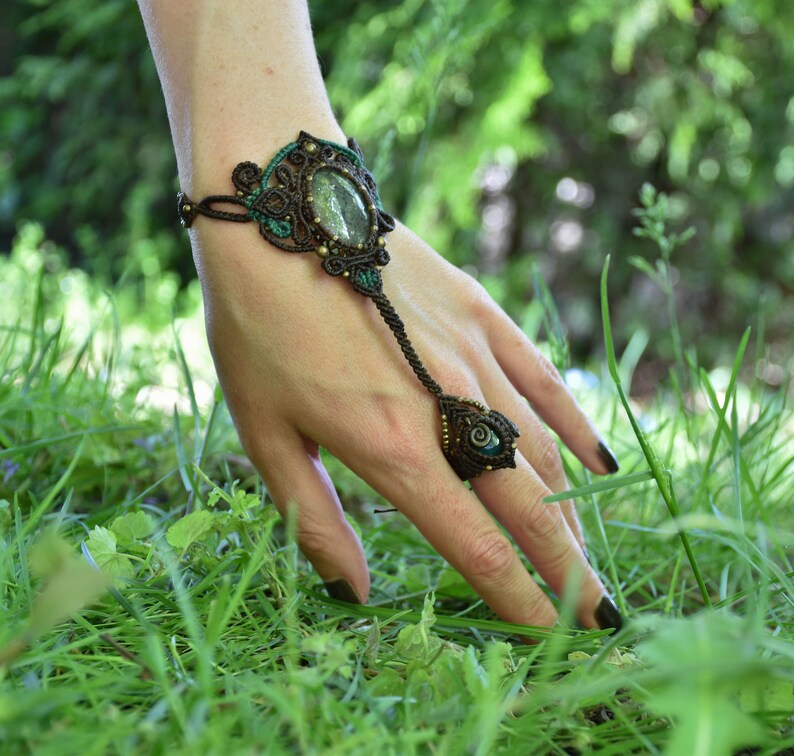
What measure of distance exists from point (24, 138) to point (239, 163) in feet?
17.4

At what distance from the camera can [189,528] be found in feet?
2.83

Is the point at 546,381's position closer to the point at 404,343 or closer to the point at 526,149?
the point at 404,343

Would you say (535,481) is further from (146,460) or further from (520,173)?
(520,173)

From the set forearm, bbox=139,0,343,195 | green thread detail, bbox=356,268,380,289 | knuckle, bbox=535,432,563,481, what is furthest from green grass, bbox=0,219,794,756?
forearm, bbox=139,0,343,195

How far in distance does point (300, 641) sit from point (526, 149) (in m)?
3.56

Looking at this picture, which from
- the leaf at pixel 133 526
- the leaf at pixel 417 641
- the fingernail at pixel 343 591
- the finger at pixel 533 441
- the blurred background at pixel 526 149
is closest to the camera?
the leaf at pixel 417 641

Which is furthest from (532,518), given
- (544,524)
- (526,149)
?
(526,149)

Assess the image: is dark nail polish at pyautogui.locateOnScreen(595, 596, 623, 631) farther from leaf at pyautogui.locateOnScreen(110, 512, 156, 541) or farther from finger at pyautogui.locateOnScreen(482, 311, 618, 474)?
leaf at pyautogui.locateOnScreen(110, 512, 156, 541)

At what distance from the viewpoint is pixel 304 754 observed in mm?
536

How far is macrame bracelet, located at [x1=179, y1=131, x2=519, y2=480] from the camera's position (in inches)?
41.1

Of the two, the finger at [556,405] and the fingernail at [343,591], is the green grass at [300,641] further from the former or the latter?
the finger at [556,405]

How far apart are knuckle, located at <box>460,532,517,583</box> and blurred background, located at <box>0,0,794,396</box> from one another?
2691mm

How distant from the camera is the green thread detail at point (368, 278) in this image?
1057 millimetres

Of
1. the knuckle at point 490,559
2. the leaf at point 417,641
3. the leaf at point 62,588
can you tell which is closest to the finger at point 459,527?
the knuckle at point 490,559
